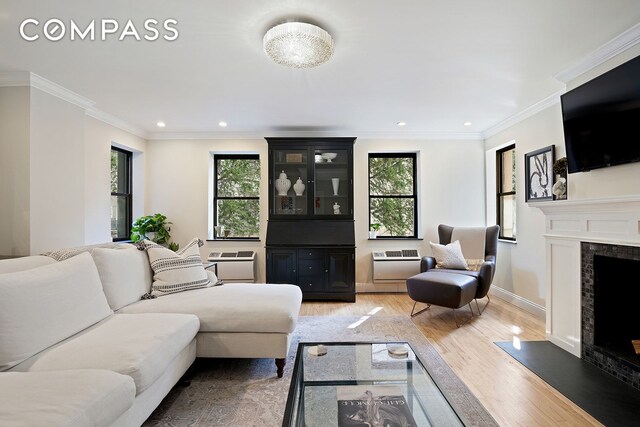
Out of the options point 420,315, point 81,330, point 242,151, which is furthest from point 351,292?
point 81,330

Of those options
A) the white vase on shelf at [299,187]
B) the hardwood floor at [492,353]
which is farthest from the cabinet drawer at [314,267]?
the white vase on shelf at [299,187]

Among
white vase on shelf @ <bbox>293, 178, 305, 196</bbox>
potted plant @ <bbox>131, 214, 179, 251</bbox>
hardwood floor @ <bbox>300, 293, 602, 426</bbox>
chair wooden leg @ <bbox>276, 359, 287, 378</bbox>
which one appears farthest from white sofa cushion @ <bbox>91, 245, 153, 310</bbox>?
white vase on shelf @ <bbox>293, 178, 305, 196</bbox>

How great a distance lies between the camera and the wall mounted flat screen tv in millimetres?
2164

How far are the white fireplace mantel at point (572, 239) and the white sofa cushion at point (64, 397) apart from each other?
301 centimetres

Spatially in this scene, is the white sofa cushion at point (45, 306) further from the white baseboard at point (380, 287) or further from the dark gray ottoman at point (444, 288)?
the white baseboard at point (380, 287)

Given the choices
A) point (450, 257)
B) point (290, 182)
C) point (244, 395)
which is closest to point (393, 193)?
point (450, 257)

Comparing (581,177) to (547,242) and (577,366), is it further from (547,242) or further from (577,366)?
(577,366)

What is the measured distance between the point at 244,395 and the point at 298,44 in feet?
7.58

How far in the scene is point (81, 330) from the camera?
1851 millimetres

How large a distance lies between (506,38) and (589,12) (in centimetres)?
45

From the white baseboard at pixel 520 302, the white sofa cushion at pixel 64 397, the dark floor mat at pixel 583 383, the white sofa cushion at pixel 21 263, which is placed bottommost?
the dark floor mat at pixel 583 383

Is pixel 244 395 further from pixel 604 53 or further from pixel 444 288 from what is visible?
pixel 604 53

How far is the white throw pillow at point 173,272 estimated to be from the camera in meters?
2.69

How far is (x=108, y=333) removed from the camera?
1.79 m
